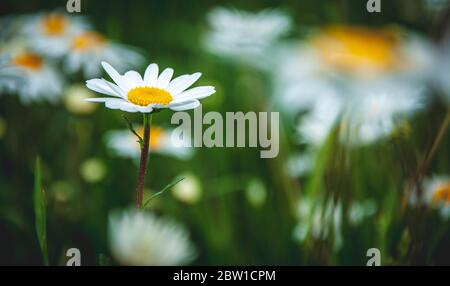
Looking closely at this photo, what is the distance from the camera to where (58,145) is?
30.6 inches

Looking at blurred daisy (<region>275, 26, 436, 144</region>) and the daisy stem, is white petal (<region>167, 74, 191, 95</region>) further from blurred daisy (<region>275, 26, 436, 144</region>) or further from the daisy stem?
blurred daisy (<region>275, 26, 436, 144</region>)

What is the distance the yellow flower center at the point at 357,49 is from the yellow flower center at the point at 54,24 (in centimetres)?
33

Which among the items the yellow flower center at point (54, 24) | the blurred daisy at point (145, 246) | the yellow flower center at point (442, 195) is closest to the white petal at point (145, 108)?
the blurred daisy at point (145, 246)

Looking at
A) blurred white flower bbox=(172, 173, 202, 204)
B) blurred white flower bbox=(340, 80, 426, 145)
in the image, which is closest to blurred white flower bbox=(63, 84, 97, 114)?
blurred white flower bbox=(172, 173, 202, 204)

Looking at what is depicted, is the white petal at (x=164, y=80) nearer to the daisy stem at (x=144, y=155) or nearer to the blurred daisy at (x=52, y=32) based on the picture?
the daisy stem at (x=144, y=155)

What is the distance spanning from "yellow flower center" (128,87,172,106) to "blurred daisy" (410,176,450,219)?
278 millimetres

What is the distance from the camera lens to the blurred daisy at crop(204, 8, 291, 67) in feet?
2.81

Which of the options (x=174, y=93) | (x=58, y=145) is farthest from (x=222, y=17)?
(x=174, y=93)

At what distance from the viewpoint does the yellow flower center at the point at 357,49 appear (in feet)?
2.73

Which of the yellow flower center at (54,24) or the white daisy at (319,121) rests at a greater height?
the yellow flower center at (54,24)

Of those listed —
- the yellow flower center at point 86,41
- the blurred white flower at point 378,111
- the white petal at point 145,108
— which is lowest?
the blurred white flower at point 378,111

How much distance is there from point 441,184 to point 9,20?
1.85ft

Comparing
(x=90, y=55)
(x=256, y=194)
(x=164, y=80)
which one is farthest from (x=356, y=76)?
(x=164, y=80)
